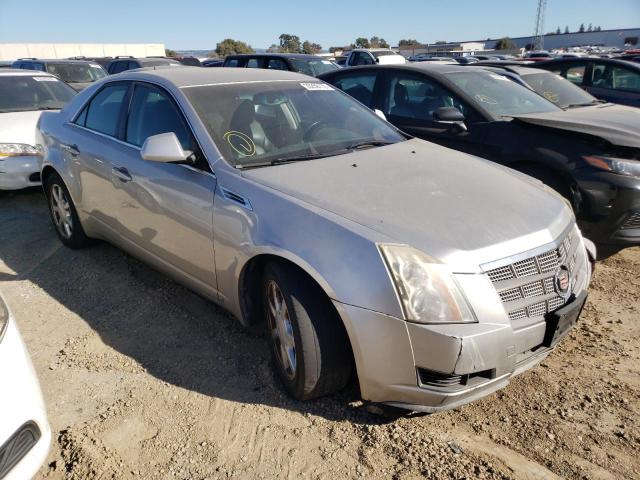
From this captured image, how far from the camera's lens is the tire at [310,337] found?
242cm

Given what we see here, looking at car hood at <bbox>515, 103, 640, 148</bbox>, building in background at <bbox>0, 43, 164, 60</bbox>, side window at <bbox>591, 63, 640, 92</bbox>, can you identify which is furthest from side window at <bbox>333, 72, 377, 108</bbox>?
building in background at <bbox>0, 43, 164, 60</bbox>

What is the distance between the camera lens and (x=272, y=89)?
3605mm

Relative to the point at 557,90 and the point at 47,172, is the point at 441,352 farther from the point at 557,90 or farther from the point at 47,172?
the point at 557,90

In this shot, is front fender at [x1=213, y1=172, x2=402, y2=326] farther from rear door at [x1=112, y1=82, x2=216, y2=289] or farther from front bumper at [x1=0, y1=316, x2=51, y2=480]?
front bumper at [x1=0, y1=316, x2=51, y2=480]

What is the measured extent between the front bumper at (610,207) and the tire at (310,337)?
2.67 m

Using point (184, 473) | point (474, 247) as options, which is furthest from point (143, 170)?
point (474, 247)

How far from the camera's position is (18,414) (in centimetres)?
187

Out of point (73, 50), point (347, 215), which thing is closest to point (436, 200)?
point (347, 215)

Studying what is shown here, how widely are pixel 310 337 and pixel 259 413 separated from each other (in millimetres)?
547

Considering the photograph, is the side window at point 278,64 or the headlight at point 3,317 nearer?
the headlight at point 3,317

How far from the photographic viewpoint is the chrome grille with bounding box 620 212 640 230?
4016 mm

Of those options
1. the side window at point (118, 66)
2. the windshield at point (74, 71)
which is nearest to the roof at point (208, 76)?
the windshield at point (74, 71)

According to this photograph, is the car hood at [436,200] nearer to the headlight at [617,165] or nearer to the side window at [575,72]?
the headlight at [617,165]

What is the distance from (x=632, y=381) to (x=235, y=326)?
2.36 meters
